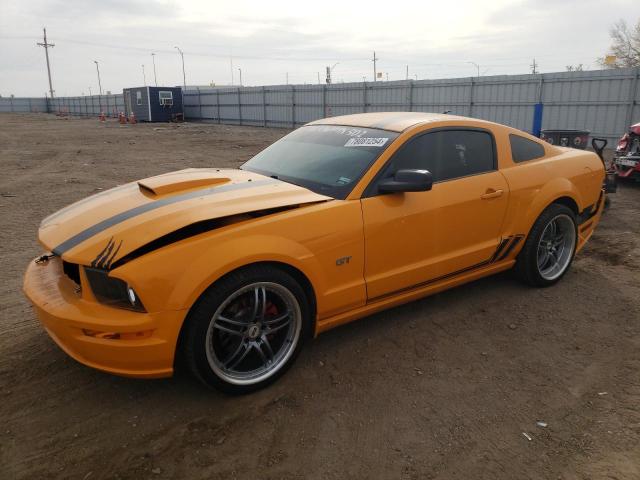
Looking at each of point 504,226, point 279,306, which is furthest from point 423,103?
point 279,306

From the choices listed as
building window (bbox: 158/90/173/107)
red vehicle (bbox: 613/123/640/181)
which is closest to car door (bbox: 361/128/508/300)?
red vehicle (bbox: 613/123/640/181)

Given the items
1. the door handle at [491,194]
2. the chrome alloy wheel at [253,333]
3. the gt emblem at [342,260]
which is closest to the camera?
the chrome alloy wheel at [253,333]

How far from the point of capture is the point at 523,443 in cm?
248

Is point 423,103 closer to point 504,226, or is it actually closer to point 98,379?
point 504,226

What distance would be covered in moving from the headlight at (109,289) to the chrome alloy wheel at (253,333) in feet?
1.51

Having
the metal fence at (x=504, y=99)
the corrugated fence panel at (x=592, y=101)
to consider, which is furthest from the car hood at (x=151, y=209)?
the corrugated fence panel at (x=592, y=101)

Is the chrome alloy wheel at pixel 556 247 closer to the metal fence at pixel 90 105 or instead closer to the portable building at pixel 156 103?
the portable building at pixel 156 103

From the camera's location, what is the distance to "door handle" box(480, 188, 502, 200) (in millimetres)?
3756

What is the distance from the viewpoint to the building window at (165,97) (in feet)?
124

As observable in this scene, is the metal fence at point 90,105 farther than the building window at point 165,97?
Yes

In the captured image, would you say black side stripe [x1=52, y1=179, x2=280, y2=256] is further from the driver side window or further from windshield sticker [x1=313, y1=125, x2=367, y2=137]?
the driver side window

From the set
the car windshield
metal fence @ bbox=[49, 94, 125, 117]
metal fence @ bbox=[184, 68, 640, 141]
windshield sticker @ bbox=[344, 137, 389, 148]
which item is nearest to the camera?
the car windshield

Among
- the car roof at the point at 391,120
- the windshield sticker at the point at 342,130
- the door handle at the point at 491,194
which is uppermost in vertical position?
the car roof at the point at 391,120

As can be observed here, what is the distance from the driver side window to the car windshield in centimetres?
17
